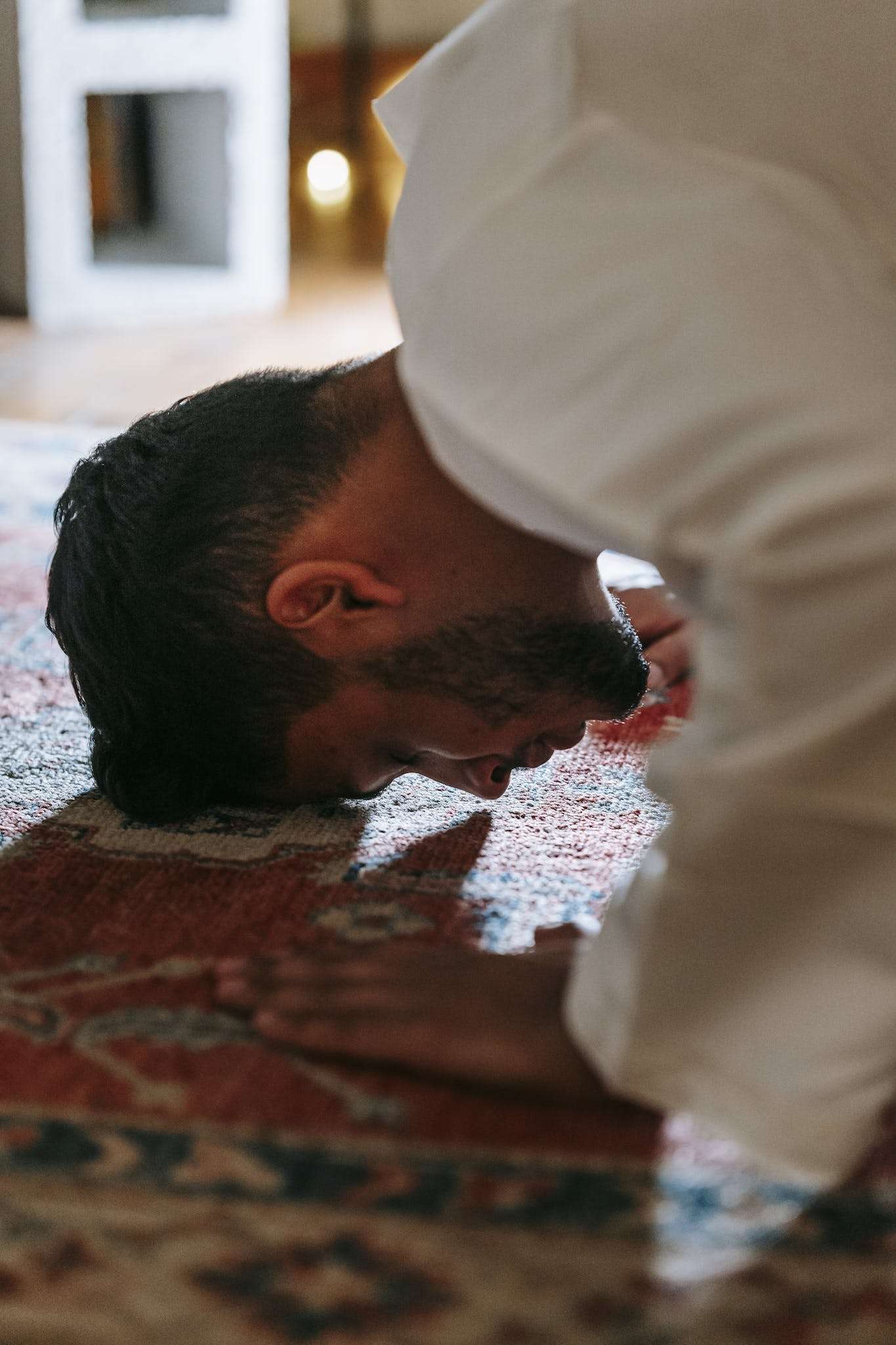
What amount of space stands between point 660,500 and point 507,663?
354mm

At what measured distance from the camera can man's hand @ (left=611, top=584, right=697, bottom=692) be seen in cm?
128

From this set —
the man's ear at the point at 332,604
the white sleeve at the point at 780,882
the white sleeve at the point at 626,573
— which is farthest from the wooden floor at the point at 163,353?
the white sleeve at the point at 780,882

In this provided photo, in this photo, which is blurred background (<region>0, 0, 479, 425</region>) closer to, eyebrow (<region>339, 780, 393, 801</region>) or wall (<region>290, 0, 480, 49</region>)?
wall (<region>290, 0, 480, 49</region>)

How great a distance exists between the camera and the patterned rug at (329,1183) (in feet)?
1.97

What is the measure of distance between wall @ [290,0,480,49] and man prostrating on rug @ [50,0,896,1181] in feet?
11.1

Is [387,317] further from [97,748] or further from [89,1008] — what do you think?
[89,1008]

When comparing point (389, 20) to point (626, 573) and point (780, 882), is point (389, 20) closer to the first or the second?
point (626, 573)

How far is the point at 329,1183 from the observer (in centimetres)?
67

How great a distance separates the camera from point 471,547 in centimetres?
92

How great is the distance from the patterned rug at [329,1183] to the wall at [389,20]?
361 centimetres

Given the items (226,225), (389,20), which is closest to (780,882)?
(226,225)

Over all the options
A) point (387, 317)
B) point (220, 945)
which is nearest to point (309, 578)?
point (220, 945)

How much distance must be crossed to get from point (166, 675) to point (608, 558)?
76cm

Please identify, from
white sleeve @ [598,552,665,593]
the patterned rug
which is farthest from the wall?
the patterned rug
